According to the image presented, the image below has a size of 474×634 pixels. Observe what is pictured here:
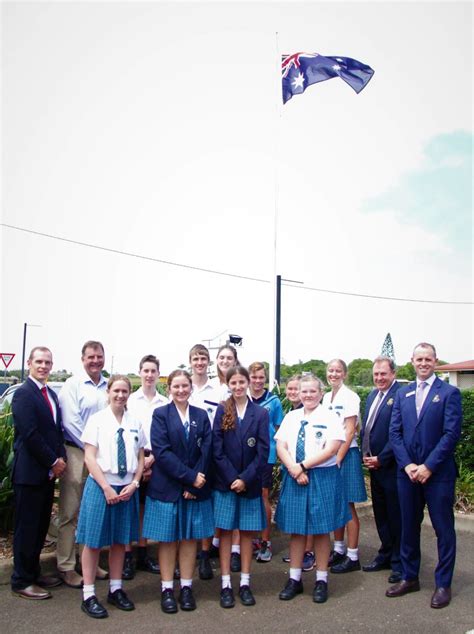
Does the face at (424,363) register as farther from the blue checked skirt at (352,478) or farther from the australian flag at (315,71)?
the australian flag at (315,71)

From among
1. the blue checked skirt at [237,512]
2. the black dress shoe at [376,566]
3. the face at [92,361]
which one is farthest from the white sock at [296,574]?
the face at [92,361]

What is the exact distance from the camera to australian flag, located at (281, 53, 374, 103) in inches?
444

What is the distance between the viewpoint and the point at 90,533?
4.47 metres

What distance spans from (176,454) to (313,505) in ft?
3.99

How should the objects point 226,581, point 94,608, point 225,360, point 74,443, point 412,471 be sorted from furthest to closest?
point 225,360 < point 74,443 < point 412,471 < point 226,581 < point 94,608

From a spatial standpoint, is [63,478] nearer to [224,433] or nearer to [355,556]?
[224,433]

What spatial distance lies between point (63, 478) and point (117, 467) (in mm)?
841

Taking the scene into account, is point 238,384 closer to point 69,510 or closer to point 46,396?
point 46,396

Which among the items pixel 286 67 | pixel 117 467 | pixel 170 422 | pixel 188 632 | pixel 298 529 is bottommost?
pixel 188 632

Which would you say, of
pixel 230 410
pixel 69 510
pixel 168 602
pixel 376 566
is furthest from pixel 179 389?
pixel 376 566

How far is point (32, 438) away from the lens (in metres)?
4.71

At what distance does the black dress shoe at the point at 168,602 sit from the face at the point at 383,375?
2.65 metres

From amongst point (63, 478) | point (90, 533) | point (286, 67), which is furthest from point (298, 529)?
point (286, 67)

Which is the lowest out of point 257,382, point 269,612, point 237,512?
point 269,612
